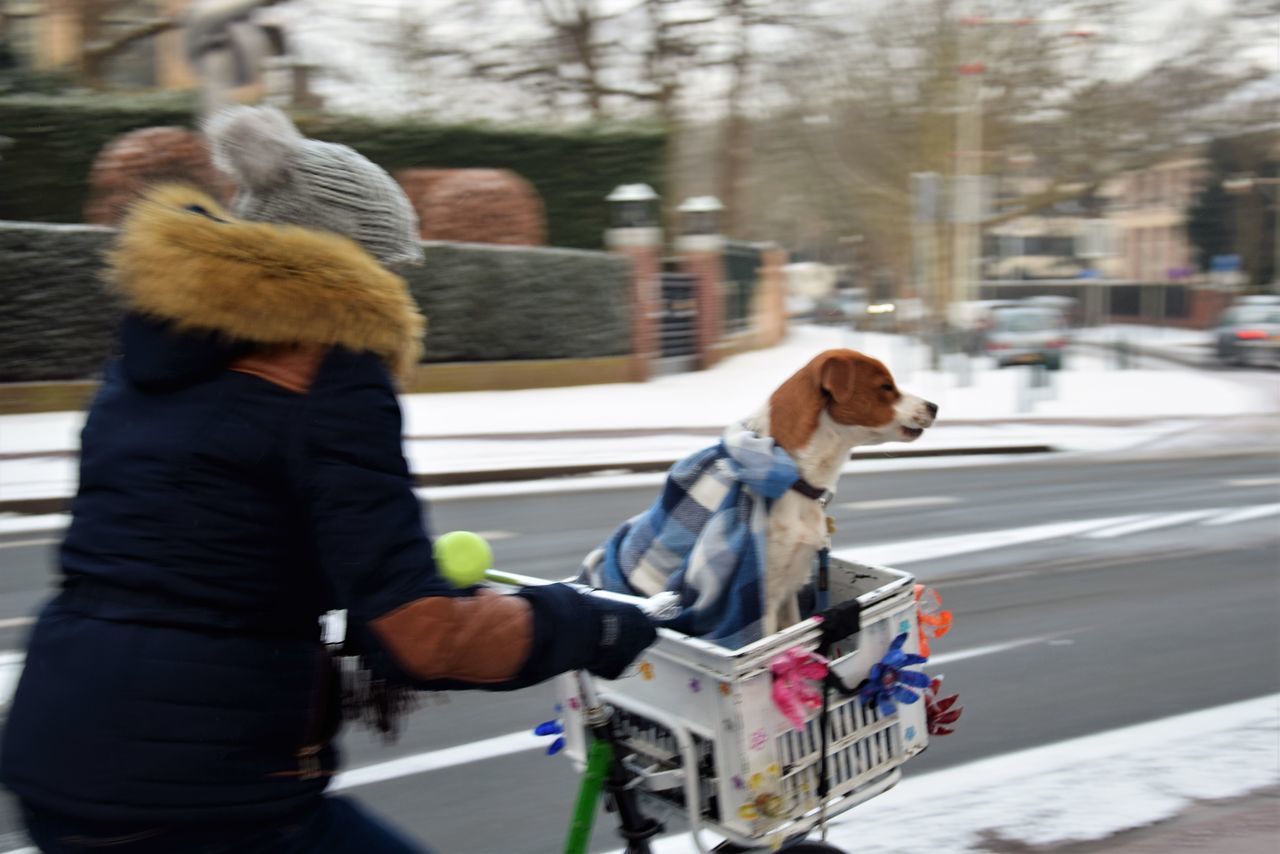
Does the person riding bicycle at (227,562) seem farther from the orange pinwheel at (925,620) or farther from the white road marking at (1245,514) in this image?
the white road marking at (1245,514)

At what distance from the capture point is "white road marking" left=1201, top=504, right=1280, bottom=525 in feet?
34.3

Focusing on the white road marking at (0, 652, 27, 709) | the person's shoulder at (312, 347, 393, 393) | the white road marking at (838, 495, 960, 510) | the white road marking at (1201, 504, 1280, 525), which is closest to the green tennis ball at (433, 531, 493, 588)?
the person's shoulder at (312, 347, 393, 393)

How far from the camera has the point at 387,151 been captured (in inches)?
852

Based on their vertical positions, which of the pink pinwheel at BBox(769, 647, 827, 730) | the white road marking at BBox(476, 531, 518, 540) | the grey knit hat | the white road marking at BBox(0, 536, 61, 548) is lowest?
the white road marking at BBox(476, 531, 518, 540)

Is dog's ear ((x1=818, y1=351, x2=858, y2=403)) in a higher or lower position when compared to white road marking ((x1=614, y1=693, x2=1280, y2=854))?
higher

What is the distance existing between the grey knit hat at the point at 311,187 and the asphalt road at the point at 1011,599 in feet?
3.02

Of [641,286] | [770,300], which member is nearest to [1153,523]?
A: [641,286]

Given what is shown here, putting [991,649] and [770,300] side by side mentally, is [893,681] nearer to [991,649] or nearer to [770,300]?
[991,649]

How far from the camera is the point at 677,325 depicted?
2388cm

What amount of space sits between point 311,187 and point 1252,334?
112ft

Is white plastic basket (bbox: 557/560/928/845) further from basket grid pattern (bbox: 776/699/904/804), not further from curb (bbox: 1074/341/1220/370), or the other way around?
curb (bbox: 1074/341/1220/370)

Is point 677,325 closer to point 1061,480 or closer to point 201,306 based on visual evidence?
point 1061,480

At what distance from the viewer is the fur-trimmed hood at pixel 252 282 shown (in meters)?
1.66

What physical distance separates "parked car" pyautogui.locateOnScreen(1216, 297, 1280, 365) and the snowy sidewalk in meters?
2.70
